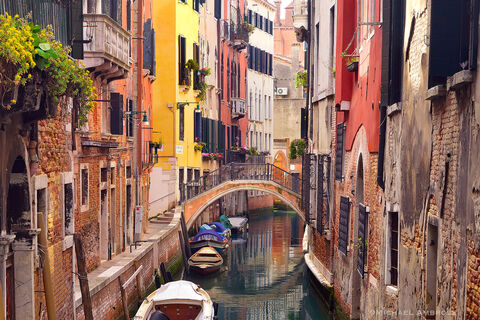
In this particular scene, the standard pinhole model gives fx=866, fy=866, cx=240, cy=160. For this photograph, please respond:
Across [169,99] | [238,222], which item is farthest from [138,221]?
[238,222]

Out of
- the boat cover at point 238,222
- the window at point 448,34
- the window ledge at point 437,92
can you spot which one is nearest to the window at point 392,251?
the window ledge at point 437,92

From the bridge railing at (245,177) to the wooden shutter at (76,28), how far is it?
17.2 m

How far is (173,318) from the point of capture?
1608 centimetres

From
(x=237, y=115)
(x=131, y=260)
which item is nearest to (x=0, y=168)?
(x=131, y=260)

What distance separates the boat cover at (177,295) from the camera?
624 inches

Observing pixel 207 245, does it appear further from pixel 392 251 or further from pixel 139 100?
pixel 392 251

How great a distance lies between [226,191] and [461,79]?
80.9 feet

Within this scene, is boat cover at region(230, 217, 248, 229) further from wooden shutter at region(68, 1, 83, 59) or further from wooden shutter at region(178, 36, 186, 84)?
wooden shutter at region(68, 1, 83, 59)

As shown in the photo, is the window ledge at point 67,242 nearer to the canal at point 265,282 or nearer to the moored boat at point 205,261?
the canal at point 265,282

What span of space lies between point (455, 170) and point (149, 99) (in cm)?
1867

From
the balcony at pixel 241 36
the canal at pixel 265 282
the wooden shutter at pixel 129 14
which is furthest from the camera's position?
the balcony at pixel 241 36

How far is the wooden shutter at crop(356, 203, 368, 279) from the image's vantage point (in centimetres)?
1370

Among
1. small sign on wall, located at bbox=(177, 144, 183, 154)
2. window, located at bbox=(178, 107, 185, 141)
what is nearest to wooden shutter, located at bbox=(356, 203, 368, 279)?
small sign on wall, located at bbox=(177, 144, 183, 154)

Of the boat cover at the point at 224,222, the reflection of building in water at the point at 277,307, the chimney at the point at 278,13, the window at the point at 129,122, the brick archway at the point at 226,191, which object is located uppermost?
the chimney at the point at 278,13
